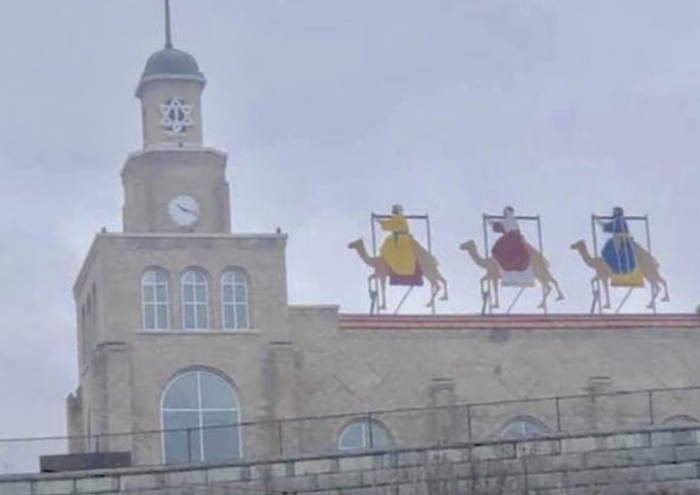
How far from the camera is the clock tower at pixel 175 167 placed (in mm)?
90125

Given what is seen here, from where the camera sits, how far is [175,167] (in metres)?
90.3

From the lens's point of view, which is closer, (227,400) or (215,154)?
(227,400)

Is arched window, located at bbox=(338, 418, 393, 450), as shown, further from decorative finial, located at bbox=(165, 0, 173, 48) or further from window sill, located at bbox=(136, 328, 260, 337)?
decorative finial, located at bbox=(165, 0, 173, 48)

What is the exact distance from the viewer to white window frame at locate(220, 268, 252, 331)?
86.2 m

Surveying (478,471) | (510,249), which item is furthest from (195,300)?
(478,471)

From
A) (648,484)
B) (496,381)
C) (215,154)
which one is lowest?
(648,484)

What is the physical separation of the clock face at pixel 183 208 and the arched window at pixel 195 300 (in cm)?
422

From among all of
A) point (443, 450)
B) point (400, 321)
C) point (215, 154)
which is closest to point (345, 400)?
point (400, 321)

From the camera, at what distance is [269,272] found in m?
86.7

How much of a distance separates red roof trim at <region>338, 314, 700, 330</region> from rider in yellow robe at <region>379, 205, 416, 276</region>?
5.54 feet

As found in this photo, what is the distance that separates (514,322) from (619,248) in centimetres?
437

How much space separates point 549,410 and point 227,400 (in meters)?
10.3

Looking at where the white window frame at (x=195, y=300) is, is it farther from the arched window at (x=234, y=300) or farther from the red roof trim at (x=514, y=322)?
the red roof trim at (x=514, y=322)

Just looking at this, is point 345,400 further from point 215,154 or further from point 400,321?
point 215,154
